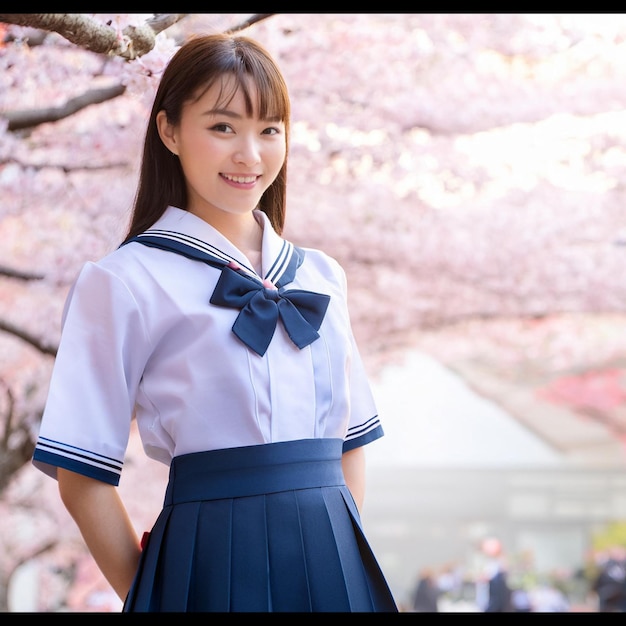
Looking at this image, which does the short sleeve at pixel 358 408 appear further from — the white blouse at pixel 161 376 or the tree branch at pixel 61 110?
the tree branch at pixel 61 110

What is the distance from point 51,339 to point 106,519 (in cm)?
329

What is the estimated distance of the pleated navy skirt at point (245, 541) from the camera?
1530mm

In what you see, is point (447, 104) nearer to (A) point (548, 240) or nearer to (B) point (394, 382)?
(A) point (548, 240)

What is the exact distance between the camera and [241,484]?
5.08ft

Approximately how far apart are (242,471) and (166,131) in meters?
0.62

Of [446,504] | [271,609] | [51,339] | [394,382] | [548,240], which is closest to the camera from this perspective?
[271,609]

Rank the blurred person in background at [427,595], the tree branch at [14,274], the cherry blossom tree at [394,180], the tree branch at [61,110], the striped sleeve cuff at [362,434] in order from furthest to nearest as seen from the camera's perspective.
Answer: the blurred person in background at [427,595] → the cherry blossom tree at [394,180] → the tree branch at [14,274] → the tree branch at [61,110] → the striped sleeve cuff at [362,434]

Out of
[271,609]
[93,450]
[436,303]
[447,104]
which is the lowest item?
[271,609]

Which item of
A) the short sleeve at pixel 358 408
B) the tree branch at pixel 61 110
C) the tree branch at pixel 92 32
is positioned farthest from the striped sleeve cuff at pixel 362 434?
the tree branch at pixel 61 110

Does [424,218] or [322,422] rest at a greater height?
[424,218]

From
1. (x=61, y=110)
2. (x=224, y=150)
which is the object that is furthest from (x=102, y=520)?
(x=61, y=110)

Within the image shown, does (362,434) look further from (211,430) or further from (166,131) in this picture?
(166,131)

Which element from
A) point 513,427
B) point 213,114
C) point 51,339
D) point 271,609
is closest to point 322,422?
point 271,609

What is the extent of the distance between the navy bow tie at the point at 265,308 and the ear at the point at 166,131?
0.26 meters
